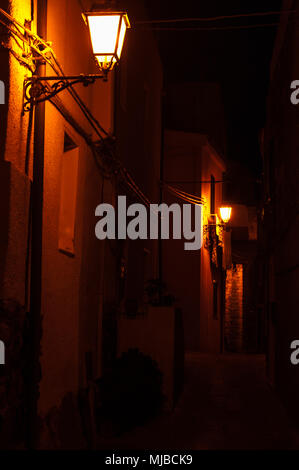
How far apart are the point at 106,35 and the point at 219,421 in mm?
7710

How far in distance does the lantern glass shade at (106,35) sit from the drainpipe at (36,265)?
73cm

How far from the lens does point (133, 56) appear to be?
54.2 ft

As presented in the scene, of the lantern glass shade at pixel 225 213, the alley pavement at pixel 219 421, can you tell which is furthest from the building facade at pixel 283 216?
the lantern glass shade at pixel 225 213

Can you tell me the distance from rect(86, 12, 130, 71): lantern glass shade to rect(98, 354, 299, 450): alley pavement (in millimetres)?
5797

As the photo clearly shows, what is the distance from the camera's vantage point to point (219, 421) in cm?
1204

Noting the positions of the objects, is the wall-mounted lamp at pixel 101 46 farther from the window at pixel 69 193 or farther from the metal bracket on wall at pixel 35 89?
the window at pixel 69 193

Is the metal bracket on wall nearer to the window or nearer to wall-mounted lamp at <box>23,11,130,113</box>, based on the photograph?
wall-mounted lamp at <box>23,11,130,113</box>

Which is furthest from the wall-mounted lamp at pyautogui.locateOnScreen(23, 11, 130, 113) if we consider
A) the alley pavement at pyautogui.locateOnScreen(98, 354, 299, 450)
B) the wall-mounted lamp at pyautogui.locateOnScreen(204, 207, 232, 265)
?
the wall-mounted lamp at pyautogui.locateOnScreen(204, 207, 232, 265)

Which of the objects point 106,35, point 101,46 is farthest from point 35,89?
point 106,35

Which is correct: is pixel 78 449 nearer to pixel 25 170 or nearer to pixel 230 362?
pixel 25 170

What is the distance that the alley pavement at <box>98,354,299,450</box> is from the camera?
10.2 metres

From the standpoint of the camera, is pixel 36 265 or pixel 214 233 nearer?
pixel 36 265

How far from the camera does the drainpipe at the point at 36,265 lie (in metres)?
7.20

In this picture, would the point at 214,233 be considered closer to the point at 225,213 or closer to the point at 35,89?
the point at 225,213
